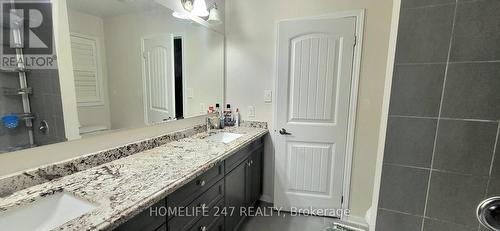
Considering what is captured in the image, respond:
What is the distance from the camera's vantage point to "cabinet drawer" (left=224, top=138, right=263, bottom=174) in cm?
157

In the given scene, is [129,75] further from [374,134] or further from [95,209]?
[374,134]

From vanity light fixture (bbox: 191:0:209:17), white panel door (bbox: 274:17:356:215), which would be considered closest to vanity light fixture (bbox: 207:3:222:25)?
vanity light fixture (bbox: 191:0:209:17)

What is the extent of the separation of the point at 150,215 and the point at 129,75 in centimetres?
93

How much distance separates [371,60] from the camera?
190cm

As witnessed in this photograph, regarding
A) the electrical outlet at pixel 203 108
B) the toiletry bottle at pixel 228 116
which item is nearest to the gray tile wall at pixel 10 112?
the electrical outlet at pixel 203 108

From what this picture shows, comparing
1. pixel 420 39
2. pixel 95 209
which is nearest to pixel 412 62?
pixel 420 39

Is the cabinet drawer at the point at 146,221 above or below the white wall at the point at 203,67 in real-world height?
below

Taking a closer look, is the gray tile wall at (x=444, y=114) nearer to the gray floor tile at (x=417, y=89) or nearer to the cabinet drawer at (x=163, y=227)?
the gray floor tile at (x=417, y=89)

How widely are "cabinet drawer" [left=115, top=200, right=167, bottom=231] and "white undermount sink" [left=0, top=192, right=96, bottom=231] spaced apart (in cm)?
16

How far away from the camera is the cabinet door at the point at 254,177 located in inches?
80.4

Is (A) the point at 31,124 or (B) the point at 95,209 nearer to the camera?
(B) the point at 95,209

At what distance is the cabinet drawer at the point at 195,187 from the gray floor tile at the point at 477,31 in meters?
1.32

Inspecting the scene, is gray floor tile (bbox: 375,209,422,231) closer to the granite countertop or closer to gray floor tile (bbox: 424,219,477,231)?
gray floor tile (bbox: 424,219,477,231)

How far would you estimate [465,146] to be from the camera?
89 centimetres
